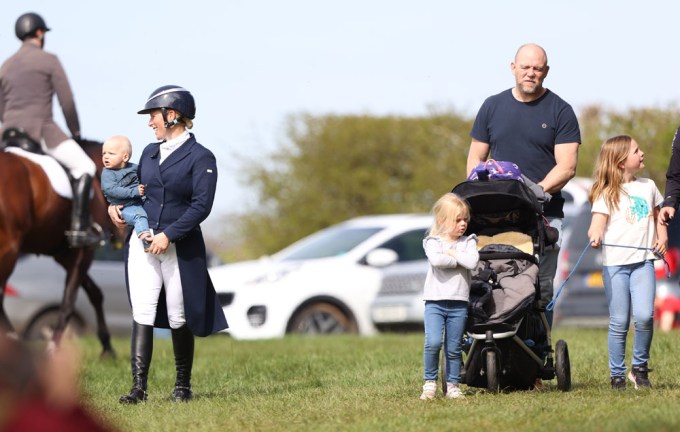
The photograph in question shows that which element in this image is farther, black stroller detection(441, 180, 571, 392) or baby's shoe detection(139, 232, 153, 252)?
baby's shoe detection(139, 232, 153, 252)

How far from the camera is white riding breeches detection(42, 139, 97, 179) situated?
492 inches

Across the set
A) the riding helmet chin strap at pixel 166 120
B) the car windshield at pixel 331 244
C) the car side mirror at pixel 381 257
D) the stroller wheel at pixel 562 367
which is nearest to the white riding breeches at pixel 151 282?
the riding helmet chin strap at pixel 166 120

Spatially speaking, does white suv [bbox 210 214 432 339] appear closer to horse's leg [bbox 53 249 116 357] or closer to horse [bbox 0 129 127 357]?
horse [bbox 0 129 127 357]

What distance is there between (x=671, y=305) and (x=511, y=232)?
10257 millimetres

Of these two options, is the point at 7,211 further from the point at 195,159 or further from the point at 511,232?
the point at 511,232

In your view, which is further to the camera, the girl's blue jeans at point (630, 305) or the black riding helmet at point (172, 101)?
the black riding helmet at point (172, 101)

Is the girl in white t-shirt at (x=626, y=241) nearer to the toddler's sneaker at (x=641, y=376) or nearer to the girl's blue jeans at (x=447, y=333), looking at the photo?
the toddler's sneaker at (x=641, y=376)

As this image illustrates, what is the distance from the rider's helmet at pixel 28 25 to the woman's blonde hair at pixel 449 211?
6.24 metres

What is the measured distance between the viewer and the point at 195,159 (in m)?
7.90

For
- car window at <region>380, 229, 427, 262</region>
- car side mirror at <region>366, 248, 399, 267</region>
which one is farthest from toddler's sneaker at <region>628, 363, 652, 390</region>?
car window at <region>380, 229, 427, 262</region>

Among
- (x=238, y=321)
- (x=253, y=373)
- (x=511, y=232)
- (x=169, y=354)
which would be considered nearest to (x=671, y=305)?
(x=238, y=321)

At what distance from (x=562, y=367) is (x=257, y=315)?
9.59 meters

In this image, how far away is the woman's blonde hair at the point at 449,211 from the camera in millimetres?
7391

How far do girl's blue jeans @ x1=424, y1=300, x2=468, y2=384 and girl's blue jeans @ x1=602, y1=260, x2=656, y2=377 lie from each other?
1003mm
